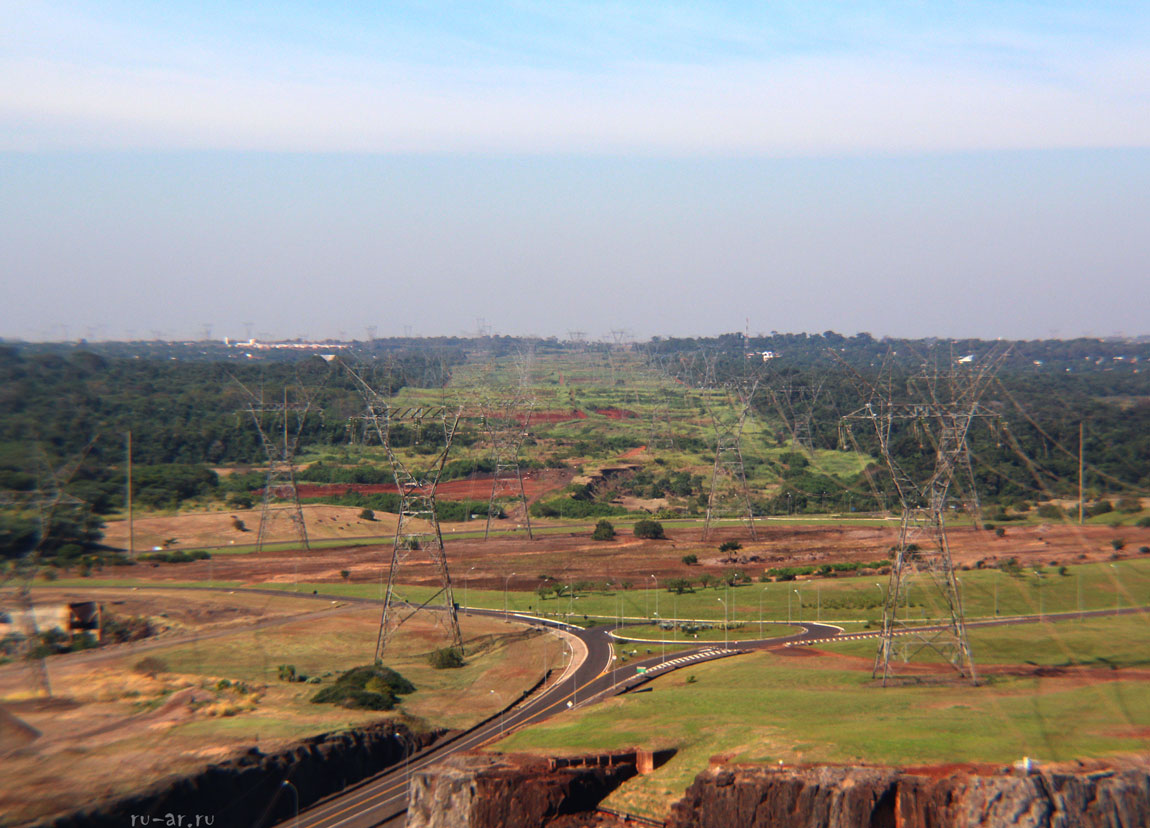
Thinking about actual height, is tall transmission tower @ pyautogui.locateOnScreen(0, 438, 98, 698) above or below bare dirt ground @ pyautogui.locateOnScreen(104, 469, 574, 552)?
above

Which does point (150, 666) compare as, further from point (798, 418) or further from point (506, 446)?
point (798, 418)

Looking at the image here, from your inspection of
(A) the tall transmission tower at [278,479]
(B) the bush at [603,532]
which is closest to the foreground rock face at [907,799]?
(A) the tall transmission tower at [278,479]

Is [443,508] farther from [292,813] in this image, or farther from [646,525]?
[292,813]

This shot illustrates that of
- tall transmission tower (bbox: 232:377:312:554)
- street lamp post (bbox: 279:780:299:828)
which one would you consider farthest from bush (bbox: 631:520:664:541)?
street lamp post (bbox: 279:780:299:828)

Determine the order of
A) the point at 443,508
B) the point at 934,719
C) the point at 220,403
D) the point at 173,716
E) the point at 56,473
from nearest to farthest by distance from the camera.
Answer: the point at 934,719 < the point at 173,716 < the point at 56,473 < the point at 443,508 < the point at 220,403

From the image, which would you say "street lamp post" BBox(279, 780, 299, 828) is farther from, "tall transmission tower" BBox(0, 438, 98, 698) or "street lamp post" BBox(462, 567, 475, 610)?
"street lamp post" BBox(462, 567, 475, 610)

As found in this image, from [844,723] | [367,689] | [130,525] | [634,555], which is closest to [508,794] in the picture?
[844,723]

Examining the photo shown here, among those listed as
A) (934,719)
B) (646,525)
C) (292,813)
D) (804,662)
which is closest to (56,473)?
(292,813)
